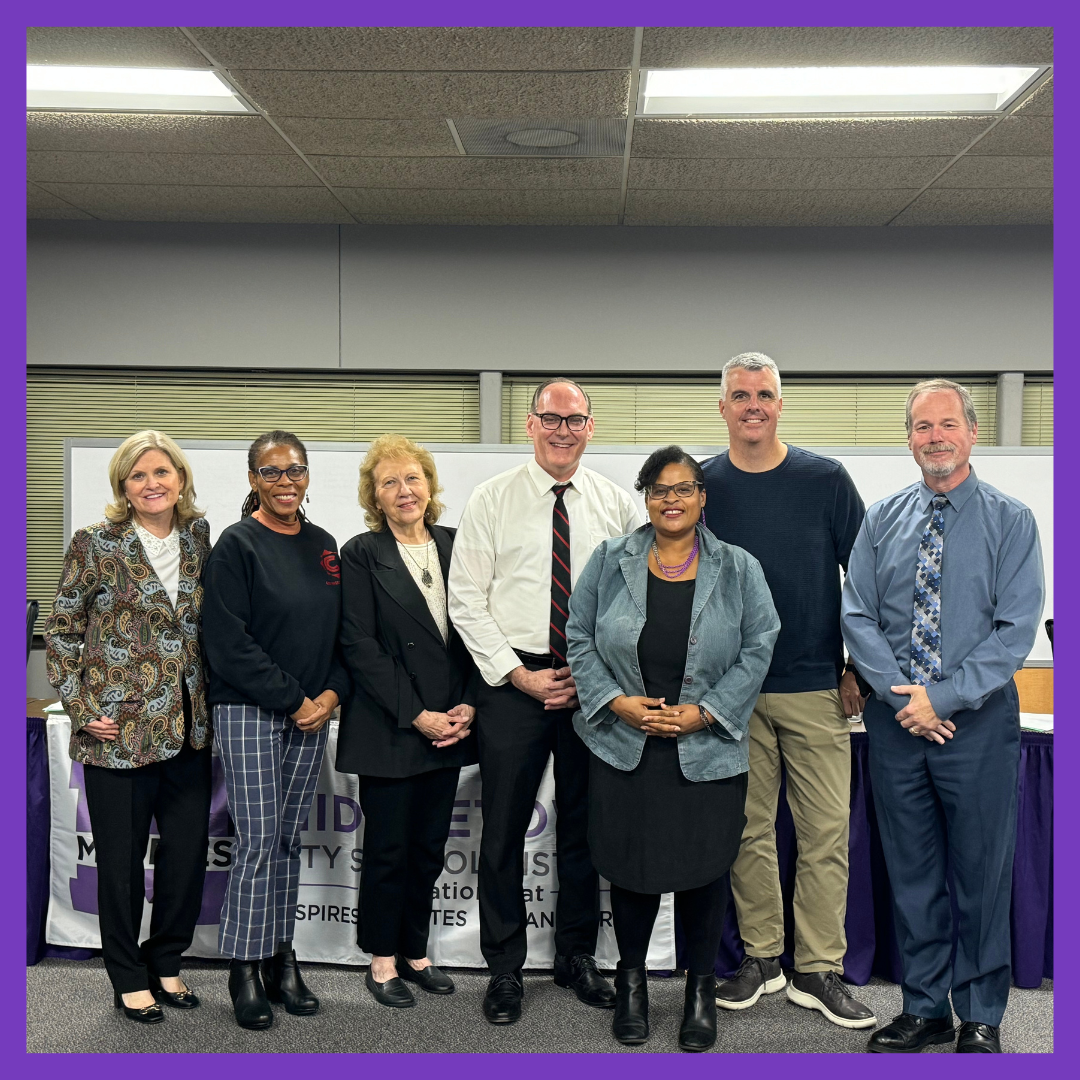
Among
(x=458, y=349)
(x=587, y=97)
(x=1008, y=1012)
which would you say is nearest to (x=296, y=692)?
(x=1008, y=1012)

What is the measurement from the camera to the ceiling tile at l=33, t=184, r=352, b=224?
15.0ft

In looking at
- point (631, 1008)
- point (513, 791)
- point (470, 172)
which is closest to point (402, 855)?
point (513, 791)

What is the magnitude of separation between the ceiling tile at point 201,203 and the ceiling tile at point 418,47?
55.1 inches

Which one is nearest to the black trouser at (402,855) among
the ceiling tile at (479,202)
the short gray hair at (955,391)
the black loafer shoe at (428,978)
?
the black loafer shoe at (428,978)

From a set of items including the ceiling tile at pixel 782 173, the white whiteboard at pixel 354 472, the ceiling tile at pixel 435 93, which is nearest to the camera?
the ceiling tile at pixel 435 93

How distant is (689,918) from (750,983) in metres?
0.40

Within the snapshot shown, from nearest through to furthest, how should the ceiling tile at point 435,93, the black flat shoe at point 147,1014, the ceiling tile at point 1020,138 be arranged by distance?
1. the black flat shoe at point 147,1014
2. the ceiling tile at point 435,93
3. the ceiling tile at point 1020,138

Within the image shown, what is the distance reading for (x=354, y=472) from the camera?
429 centimetres

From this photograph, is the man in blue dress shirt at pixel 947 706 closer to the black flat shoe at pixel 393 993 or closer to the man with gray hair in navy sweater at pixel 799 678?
the man with gray hair in navy sweater at pixel 799 678

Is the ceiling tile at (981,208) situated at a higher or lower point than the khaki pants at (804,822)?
higher

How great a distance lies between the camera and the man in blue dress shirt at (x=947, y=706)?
7.05 feet

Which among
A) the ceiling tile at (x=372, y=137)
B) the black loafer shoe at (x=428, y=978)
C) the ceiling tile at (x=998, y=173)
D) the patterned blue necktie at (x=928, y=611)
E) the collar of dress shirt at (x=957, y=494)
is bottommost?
the black loafer shoe at (x=428, y=978)

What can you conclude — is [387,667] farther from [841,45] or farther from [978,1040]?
[841,45]

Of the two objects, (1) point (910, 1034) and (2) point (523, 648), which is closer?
(1) point (910, 1034)
